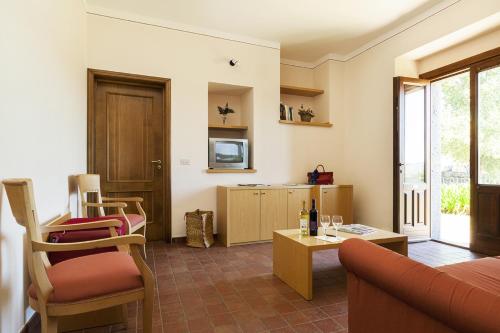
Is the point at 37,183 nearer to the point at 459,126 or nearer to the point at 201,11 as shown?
the point at 201,11

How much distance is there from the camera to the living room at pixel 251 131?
2.00 metres

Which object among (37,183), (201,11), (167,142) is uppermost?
(201,11)

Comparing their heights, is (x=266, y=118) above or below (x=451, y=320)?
above

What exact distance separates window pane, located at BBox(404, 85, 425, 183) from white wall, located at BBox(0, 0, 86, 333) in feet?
13.1

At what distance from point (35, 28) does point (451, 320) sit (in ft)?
8.33

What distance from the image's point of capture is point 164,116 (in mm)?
3883

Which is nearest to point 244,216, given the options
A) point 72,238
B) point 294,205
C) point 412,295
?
point 294,205

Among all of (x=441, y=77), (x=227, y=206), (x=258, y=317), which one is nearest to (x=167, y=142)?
(x=227, y=206)

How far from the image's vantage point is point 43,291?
124cm

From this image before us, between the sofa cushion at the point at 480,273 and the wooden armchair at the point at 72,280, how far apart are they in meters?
1.58

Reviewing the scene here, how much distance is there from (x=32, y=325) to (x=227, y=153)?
2799 mm

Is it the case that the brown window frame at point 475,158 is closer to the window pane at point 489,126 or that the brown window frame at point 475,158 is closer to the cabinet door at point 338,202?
the window pane at point 489,126

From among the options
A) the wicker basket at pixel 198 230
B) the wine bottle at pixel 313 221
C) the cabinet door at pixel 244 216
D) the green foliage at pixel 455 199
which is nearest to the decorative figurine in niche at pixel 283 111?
the cabinet door at pixel 244 216

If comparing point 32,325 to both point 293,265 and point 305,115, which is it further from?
point 305,115
